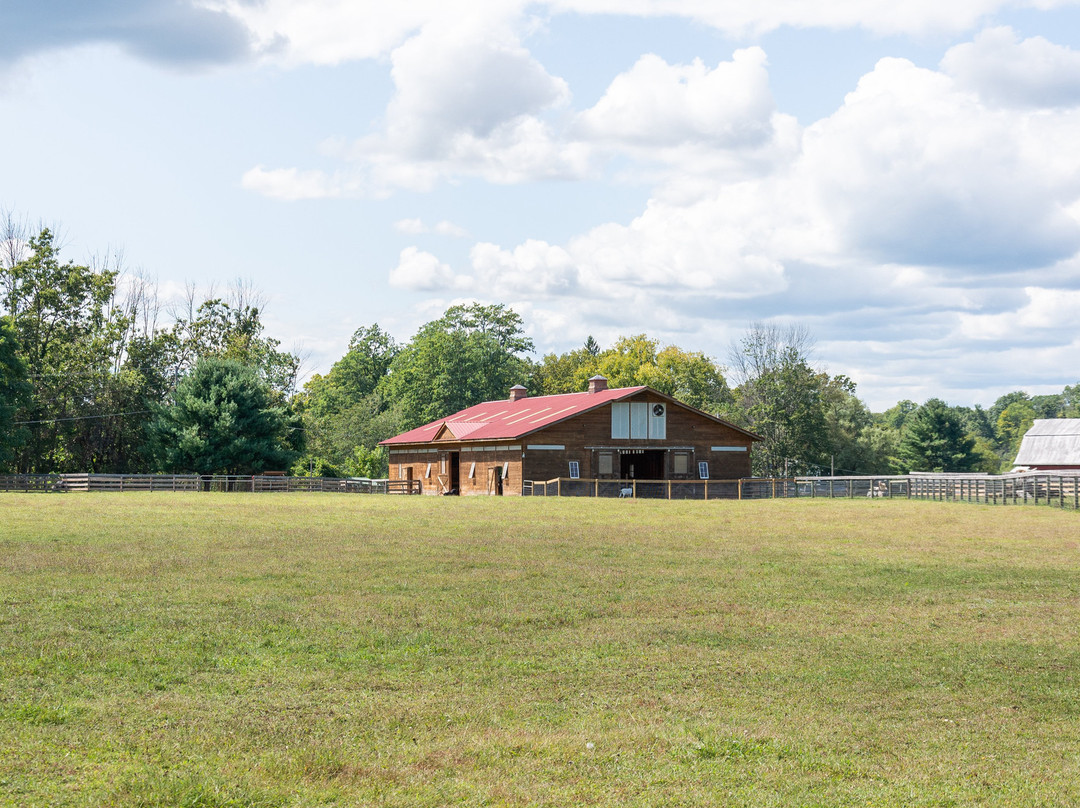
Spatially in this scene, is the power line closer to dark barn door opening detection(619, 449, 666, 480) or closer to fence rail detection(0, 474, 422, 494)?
fence rail detection(0, 474, 422, 494)

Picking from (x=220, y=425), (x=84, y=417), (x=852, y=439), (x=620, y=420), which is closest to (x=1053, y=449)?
(x=852, y=439)

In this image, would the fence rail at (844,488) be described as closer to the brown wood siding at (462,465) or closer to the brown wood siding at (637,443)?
the brown wood siding at (462,465)

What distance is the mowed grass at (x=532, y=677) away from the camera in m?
6.84

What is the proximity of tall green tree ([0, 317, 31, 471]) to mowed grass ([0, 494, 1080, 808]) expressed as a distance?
143ft

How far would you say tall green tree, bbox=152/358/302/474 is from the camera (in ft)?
207

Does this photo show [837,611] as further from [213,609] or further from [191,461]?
[191,461]

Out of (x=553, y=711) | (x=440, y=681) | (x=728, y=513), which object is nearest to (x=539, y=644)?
(x=440, y=681)

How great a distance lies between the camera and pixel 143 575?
1625 centimetres

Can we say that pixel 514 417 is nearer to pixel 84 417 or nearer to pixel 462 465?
pixel 462 465

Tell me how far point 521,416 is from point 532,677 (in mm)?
51117

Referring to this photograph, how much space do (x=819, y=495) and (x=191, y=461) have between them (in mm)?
37835

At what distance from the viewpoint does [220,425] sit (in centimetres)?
6294

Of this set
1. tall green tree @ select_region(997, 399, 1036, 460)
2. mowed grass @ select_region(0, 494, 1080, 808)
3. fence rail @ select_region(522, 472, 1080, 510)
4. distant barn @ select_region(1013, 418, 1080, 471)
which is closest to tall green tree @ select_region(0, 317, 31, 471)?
fence rail @ select_region(522, 472, 1080, 510)

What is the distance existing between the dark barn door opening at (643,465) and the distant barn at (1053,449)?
4351cm
